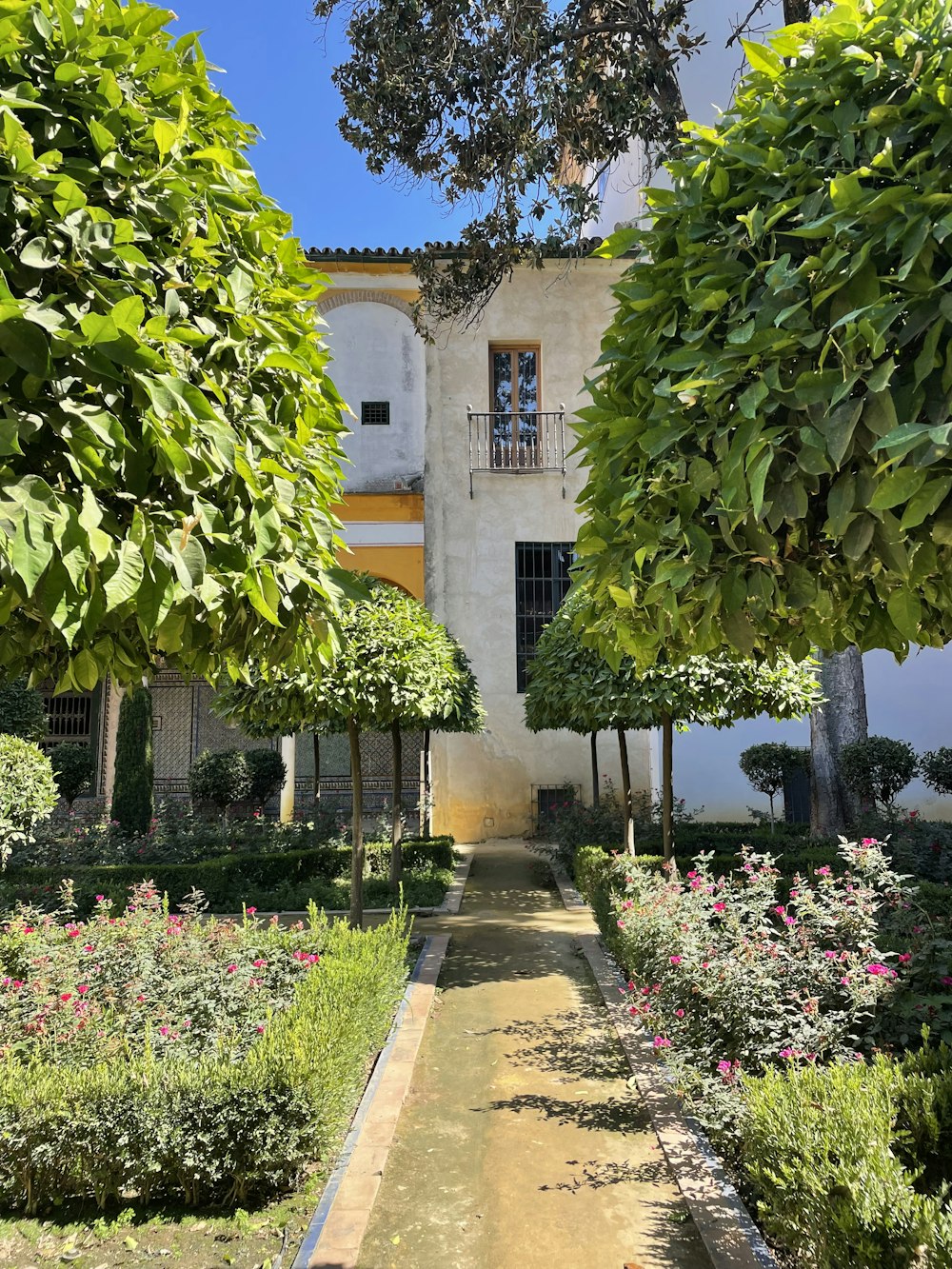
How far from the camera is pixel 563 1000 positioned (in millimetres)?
6402

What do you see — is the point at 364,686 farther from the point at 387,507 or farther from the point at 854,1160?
the point at 387,507

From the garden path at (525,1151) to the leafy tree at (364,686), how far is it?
1.87m

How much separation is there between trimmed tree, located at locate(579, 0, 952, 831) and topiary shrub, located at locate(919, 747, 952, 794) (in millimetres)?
10313

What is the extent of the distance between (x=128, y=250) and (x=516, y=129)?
951 centimetres

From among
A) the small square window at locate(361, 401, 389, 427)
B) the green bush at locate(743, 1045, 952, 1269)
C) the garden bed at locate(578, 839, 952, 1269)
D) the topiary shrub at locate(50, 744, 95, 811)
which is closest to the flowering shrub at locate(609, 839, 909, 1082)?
the garden bed at locate(578, 839, 952, 1269)

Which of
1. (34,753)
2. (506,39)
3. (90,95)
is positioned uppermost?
(506,39)

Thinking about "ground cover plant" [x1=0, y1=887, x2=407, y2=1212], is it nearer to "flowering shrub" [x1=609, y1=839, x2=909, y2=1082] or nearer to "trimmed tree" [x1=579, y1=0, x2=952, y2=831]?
"flowering shrub" [x1=609, y1=839, x2=909, y2=1082]

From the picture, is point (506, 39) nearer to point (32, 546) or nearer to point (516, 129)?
point (516, 129)

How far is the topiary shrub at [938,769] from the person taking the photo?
11180 mm

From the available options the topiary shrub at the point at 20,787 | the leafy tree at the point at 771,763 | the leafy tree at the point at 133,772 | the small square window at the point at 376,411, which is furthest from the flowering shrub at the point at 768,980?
the small square window at the point at 376,411

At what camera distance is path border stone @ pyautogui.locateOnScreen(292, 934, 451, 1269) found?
123 inches

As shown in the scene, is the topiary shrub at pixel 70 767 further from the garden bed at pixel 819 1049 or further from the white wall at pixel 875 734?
the garden bed at pixel 819 1049

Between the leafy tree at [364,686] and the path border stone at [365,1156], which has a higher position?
the leafy tree at [364,686]

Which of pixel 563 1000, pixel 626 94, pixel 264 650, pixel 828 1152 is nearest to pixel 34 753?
pixel 563 1000
